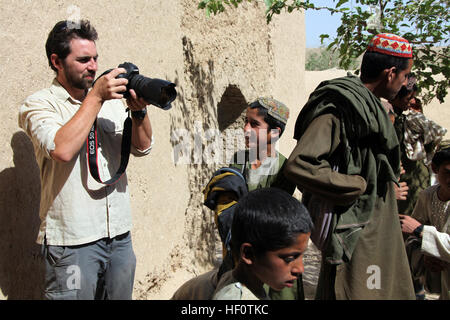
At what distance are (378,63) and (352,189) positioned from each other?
2.06 feet

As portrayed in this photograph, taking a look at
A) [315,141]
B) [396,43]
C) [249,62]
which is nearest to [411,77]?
[396,43]

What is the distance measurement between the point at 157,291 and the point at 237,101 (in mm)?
2796

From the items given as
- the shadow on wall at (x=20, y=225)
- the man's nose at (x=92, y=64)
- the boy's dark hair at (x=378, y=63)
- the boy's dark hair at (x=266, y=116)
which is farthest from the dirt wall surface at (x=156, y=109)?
the boy's dark hair at (x=378, y=63)

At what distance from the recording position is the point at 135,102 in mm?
1925

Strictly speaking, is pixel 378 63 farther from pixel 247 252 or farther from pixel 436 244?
pixel 247 252

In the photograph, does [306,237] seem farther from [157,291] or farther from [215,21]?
[215,21]

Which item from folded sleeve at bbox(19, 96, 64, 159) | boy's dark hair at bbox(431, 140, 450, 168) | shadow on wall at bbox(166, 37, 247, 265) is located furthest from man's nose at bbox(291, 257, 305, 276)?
shadow on wall at bbox(166, 37, 247, 265)

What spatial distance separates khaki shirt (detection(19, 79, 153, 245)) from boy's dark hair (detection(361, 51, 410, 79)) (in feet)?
4.00

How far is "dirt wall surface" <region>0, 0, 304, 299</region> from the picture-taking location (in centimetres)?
205

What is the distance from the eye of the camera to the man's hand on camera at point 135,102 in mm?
1887

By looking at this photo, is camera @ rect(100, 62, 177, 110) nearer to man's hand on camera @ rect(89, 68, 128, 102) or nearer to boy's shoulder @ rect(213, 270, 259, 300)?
man's hand on camera @ rect(89, 68, 128, 102)

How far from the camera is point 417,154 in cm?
358

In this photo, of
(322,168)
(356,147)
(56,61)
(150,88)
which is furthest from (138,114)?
(356,147)

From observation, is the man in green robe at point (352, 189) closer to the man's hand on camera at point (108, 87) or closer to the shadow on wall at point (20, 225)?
the man's hand on camera at point (108, 87)
